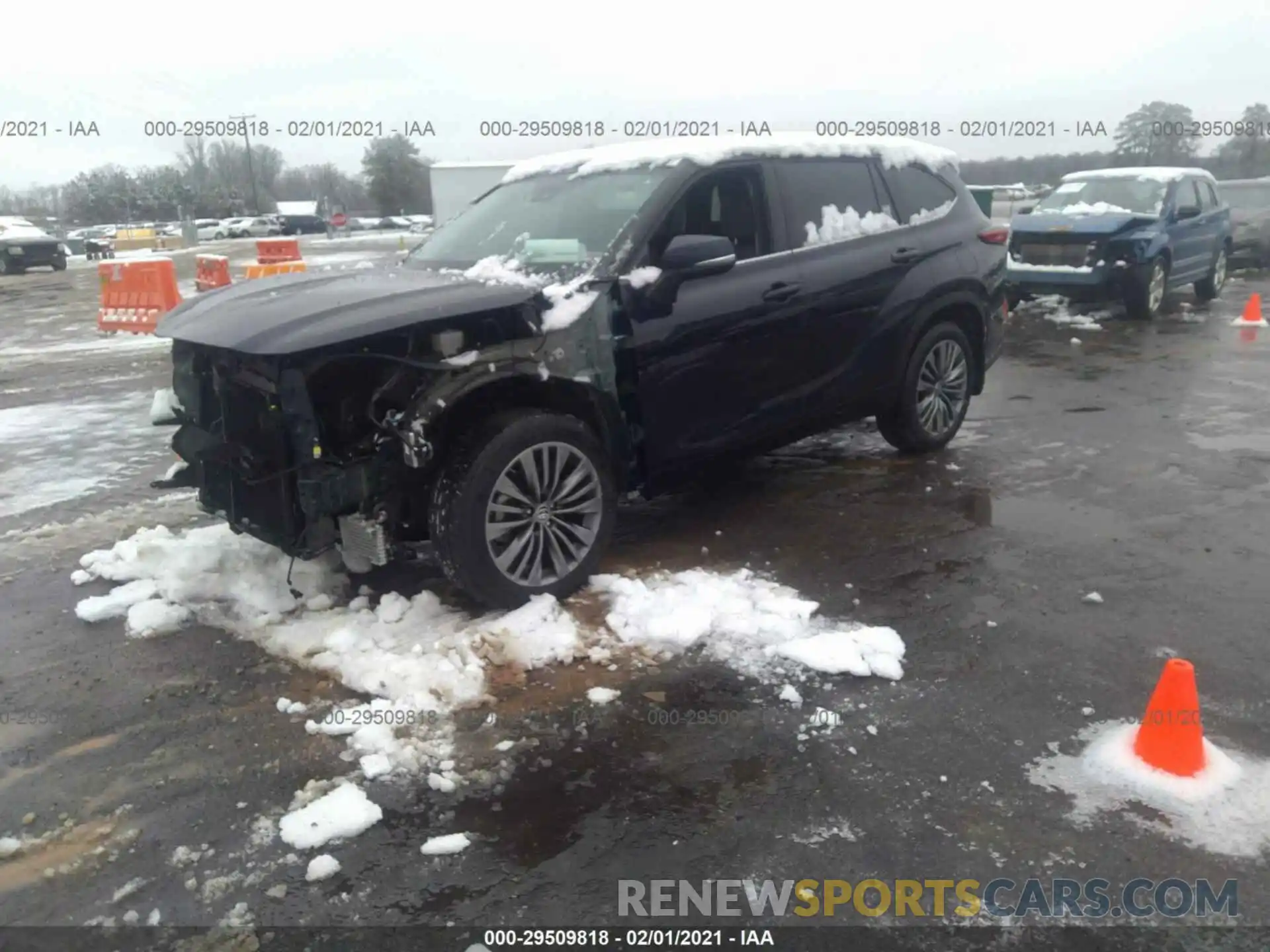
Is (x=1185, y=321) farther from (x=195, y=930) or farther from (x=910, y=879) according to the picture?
(x=195, y=930)

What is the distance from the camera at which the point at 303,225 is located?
6231 cm

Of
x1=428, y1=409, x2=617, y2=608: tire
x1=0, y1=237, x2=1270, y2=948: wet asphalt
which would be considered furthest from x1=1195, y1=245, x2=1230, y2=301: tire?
x1=428, y1=409, x2=617, y2=608: tire

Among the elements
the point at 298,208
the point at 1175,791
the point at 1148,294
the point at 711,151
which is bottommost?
the point at 1175,791

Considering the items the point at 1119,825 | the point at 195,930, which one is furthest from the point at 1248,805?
the point at 195,930

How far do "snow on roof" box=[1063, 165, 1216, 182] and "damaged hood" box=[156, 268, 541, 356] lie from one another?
11713 mm

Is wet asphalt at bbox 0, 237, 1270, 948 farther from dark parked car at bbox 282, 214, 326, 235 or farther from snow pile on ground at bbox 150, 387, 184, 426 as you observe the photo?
dark parked car at bbox 282, 214, 326, 235

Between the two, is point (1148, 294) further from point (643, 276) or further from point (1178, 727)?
point (1178, 727)

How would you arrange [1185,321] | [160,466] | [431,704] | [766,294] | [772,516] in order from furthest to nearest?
[1185,321], [160,466], [772,516], [766,294], [431,704]

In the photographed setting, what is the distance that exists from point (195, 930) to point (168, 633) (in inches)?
75.8

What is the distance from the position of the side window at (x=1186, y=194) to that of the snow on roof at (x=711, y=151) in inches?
336

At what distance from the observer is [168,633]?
4168 millimetres

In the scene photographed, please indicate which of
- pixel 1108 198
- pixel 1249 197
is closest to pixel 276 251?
pixel 1108 198

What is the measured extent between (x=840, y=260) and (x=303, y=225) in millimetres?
62871

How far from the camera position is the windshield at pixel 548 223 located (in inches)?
183
